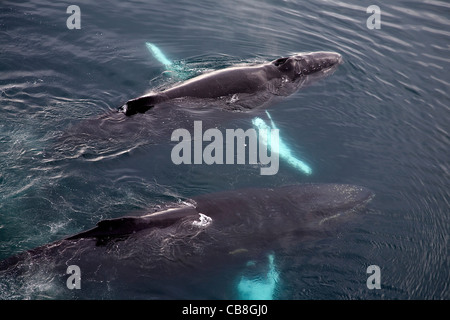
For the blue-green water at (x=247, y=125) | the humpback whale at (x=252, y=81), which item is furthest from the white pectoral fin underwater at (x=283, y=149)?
the humpback whale at (x=252, y=81)

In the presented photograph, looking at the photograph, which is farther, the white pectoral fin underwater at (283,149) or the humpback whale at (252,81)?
the humpback whale at (252,81)

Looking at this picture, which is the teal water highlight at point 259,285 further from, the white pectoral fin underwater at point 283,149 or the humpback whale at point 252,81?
the humpback whale at point 252,81

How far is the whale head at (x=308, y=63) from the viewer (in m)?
17.1

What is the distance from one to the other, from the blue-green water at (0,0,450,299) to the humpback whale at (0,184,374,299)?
0.20 m

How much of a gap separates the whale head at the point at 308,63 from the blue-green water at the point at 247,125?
0.60 metres

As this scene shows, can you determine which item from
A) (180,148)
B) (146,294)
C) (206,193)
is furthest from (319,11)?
(146,294)

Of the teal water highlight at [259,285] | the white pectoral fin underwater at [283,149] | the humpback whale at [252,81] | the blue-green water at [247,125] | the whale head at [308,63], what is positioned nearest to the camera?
the teal water highlight at [259,285]

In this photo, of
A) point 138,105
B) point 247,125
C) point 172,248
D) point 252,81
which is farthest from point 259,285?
point 252,81

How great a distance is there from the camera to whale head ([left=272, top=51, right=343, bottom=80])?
56.1ft

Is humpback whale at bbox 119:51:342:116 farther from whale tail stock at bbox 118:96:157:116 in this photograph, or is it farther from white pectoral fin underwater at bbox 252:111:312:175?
white pectoral fin underwater at bbox 252:111:312:175

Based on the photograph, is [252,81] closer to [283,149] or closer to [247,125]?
[247,125]

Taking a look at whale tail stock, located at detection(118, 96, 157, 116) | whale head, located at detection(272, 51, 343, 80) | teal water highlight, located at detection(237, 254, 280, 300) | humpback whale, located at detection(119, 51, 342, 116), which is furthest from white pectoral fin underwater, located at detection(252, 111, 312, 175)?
teal water highlight, located at detection(237, 254, 280, 300)

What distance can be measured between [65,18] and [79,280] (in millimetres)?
13637
